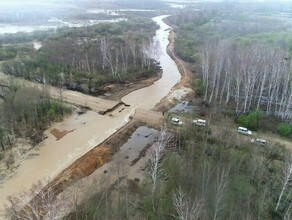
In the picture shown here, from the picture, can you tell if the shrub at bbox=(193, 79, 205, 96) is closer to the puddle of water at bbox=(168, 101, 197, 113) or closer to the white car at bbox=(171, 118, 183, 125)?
the puddle of water at bbox=(168, 101, 197, 113)

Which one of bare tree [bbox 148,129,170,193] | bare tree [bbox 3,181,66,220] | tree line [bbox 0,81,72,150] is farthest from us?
tree line [bbox 0,81,72,150]

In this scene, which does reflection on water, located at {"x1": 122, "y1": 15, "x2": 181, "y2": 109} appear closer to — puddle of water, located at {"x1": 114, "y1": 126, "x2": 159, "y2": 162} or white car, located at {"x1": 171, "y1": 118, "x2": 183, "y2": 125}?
puddle of water, located at {"x1": 114, "y1": 126, "x2": 159, "y2": 162}

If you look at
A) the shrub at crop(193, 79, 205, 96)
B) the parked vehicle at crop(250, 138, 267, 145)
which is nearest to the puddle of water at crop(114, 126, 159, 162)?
the parked vehicle at crop(250, 138, 267, 145)

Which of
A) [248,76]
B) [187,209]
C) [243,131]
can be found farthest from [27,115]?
[248,76]

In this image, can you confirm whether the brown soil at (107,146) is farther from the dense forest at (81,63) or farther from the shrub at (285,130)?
the shrub at (285,130)

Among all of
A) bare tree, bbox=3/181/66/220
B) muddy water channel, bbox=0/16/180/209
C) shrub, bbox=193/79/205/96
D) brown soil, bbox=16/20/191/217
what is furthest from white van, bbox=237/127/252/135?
bare tree, bbox=3/181/66/220

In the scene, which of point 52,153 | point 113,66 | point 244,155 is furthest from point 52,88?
point 244,155

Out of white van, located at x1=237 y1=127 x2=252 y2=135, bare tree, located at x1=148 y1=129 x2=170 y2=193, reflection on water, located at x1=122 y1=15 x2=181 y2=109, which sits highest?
bare tree, located at x1=148 y1=129 x2=170 y2=193

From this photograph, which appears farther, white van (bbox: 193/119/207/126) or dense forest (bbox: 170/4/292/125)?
dense forest (bbox: 170/4/292/125)

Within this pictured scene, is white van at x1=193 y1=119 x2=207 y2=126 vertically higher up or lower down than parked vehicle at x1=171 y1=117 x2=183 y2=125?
higher up

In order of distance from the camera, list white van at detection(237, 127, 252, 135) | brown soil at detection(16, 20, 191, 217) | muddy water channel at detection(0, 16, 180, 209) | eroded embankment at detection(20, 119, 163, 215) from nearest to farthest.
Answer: eroded embankment at detection(20, 119, 163, 215) < brown soil at detection(16, 20, 191, 217) < muddy water channel at detection(0, 16, 180, 209) < white van at detection(237, 127, 252, 135)
